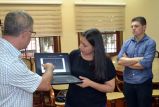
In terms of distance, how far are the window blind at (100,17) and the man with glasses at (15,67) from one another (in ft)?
9.82

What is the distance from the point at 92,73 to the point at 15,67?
0.86 metres

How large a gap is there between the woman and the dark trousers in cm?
109

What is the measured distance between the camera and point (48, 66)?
1.85 m

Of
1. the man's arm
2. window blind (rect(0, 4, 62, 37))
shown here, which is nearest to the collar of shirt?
the man's arm

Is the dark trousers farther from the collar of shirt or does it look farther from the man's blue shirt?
the collar of shirt

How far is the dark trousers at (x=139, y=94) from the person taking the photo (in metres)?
3.29

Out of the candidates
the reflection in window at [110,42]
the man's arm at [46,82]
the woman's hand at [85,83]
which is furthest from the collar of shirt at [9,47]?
the reflection in window at [110,42]

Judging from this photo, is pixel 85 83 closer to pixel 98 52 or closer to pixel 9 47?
pixel 98 52

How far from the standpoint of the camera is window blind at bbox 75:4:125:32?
4578 millimetres

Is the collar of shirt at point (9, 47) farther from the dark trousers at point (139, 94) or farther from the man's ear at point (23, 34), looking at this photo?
the dark trousers at point (139, 94)

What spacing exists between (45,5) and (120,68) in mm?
1512

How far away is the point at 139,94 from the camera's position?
329 cm

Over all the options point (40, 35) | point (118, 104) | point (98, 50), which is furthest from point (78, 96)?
point (40, 35)

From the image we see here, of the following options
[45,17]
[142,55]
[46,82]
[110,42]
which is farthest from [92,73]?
[110,42]
